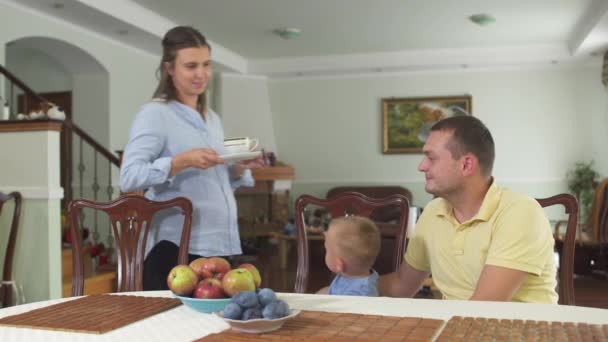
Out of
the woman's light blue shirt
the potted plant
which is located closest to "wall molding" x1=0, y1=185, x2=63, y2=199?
the woman's light blue shirt

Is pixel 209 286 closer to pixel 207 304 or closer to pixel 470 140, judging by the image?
pixel 207 304

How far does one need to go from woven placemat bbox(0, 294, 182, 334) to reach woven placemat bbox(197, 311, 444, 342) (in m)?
0.25

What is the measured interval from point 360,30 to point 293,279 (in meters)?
2.96

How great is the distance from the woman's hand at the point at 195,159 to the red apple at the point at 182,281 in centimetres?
61

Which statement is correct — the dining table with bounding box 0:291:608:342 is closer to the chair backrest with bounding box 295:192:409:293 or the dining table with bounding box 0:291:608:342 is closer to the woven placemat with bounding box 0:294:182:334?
the woven placemat with bounding box 0:294:182:334

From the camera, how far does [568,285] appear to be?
Result: 73.5 inches

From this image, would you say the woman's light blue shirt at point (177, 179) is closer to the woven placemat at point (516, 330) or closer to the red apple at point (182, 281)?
the red apple at point (182, 281)

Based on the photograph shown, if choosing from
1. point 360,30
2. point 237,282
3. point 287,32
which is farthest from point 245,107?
point 237,282

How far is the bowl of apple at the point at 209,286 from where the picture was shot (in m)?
1.33

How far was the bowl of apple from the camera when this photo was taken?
4.36 feet

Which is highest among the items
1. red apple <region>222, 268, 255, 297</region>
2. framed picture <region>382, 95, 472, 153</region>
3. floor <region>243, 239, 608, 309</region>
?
framed picture <region>382, 95, 472, 153</region>

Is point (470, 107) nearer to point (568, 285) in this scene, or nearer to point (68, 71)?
point (68, 71)

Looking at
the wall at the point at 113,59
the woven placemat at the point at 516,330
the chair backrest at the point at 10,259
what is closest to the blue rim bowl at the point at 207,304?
the woven placemat at the point at 516,330

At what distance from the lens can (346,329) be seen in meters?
1.27
